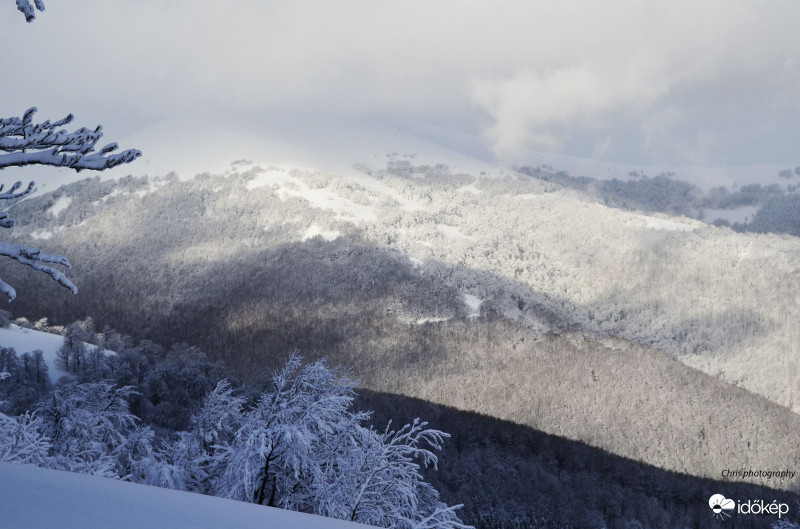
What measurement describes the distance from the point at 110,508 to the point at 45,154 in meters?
2.91

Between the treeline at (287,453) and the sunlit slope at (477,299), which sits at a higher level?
the sunlit slope at (477,299)

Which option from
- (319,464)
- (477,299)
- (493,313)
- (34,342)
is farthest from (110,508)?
(477,299)

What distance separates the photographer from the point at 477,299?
131875 mm

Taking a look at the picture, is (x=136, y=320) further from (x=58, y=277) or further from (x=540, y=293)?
(x=58, y=277)

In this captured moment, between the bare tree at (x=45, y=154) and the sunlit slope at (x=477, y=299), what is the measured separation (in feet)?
306

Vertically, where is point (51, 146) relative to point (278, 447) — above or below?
above

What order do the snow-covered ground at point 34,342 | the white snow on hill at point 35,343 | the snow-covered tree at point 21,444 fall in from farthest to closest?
1. the snow-covered ground at point 34,342
2. the white snow on hill at point 35,343
3. the snow-covered tree at point 21,444

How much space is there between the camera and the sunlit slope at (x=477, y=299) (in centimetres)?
10119

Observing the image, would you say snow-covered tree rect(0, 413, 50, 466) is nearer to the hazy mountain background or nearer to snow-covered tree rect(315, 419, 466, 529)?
snow-covered tree rect(315, 419, 466, 529)

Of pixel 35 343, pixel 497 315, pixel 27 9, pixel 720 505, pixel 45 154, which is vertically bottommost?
pixel 720 505

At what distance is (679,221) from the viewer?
18388 centimetres

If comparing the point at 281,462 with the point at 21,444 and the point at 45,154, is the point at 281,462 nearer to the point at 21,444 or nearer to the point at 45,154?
the point at 21,444

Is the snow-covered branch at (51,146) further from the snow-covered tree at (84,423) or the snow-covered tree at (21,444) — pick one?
the snow-covered tree at (84,423)

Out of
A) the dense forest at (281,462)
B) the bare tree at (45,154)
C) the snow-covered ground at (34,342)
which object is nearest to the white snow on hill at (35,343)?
the snow-covered ground at (34,342)
